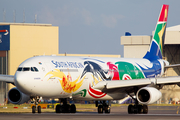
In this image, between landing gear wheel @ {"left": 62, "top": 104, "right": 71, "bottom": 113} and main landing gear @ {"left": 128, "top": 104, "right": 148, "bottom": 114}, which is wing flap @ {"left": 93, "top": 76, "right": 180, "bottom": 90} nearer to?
main landing gear @ {"left": 128, "top": 104, "right": 148, "bottom": 114}

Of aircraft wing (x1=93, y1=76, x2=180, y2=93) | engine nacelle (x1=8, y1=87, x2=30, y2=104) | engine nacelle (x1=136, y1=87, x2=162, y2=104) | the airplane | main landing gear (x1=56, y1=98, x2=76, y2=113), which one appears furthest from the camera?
main landing gear (x1=56, y1=98, x2=76, y2=113)

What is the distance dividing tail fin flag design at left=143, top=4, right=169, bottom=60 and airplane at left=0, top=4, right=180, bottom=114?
12.6ft

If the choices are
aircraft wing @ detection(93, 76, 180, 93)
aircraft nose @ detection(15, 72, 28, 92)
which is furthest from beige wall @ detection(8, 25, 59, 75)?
aircraft nose @ detection(15, 72, 28, 92)

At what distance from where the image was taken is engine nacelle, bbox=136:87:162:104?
3366 cm

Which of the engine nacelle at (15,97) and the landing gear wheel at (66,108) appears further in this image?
the landing gear wheel at (66,108)

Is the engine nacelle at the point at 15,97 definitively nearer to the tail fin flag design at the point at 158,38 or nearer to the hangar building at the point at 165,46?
the tail fin flag design at the point at 158,38

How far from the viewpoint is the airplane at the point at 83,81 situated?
3044 centimetres

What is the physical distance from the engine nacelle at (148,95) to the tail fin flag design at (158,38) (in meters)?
11.2

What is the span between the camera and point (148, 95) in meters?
34.4

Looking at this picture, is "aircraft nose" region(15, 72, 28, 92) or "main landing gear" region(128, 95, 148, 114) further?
"main landing gear" region(128, 95, 148, 114)

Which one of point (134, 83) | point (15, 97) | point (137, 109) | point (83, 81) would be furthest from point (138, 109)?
point (15, 97)

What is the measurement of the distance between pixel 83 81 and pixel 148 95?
19.2ft

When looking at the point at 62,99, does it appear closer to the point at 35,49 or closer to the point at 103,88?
the point at 103,88

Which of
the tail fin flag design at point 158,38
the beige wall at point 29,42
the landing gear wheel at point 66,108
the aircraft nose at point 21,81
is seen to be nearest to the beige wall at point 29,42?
the beige wall at point 29,42
